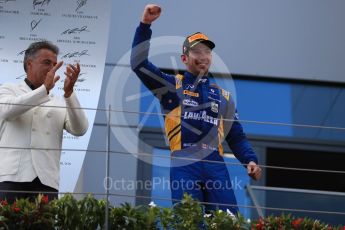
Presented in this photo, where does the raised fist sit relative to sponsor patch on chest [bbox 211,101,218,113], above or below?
above

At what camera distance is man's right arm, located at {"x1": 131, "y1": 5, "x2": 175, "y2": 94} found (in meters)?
4.53

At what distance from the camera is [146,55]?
4.61 meters

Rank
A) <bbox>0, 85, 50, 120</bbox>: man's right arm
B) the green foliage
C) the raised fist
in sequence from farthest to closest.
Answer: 1. the raised fist
2. <bbox>0, 85, 50, 120</bbox>: man's right arm
3. the green foliage

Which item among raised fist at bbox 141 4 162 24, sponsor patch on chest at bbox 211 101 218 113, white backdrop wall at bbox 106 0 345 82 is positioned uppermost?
white backdrop wall at bbox 106 0 345 82

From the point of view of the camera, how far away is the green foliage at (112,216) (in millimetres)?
4059

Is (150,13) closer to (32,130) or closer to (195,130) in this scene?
(195,130)

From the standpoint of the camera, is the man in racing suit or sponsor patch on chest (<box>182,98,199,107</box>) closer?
the man in racing suit

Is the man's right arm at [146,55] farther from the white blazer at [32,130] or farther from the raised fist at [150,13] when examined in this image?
the white blazer at [32,130]

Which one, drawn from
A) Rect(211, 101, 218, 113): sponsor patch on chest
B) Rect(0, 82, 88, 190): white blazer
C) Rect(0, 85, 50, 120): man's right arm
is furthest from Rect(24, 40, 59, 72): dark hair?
Rect(211, 101, 218, 113): sponsor patch on chest

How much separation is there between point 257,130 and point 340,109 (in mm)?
597

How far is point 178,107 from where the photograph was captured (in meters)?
4.68

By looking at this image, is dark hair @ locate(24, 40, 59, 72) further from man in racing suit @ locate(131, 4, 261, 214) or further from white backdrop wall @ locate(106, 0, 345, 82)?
white backdrop wall @ locate(106, 0, 345, 82)

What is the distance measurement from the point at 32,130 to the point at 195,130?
713 millimetres

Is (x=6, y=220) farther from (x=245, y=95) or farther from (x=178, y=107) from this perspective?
(x=245, y=95)
